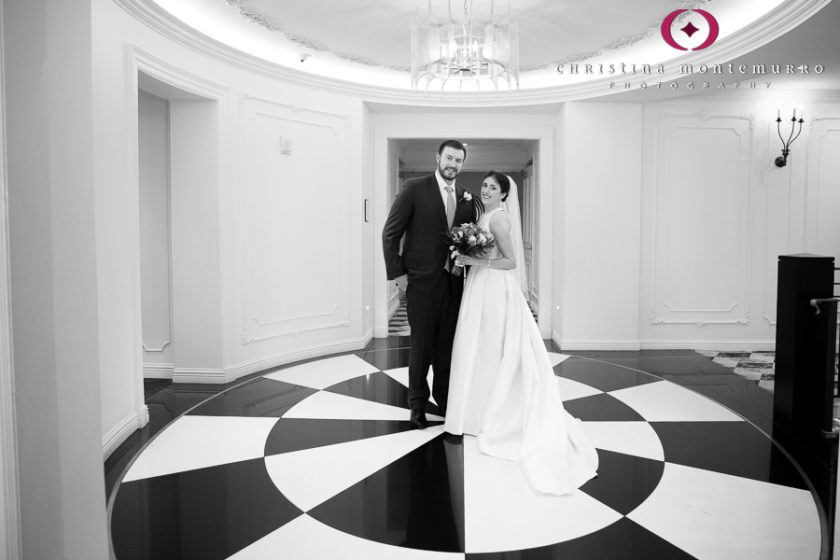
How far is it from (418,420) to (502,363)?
70cm

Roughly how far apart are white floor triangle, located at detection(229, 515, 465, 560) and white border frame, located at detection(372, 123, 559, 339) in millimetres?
4370

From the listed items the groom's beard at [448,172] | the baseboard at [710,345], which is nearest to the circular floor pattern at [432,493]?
the groom's beard at [448,172]

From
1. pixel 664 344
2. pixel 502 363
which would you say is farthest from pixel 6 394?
pixel 664 344

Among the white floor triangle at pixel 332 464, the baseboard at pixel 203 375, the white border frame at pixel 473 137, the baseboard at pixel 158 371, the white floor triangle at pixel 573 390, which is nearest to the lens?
the white floor triangle at pixel 332 464

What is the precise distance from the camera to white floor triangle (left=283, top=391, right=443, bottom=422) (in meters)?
3.66

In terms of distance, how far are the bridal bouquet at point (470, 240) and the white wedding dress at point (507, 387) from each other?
9 centimetres

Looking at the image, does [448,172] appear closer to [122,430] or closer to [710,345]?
[122,430]

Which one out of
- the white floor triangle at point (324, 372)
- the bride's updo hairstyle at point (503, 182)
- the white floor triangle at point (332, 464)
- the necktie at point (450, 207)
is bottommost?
the white floor triangle at point (332, 464)

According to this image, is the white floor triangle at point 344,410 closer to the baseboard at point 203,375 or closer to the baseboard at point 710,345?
the baseboard at point 203,375

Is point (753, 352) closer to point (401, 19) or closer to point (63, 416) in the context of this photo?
point (401, 19)

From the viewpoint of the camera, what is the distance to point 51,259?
1.07 m

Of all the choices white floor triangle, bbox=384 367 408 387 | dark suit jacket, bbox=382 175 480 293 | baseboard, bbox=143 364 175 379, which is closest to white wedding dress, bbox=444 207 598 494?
dark suit jacket, bbox=382 175 480 293

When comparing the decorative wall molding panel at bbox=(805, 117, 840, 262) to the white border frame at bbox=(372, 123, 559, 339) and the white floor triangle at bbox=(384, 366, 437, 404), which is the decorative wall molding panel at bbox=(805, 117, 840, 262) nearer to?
the white border frame at bbox=(372, 123, 559, 339)

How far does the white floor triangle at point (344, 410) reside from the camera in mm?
3656
